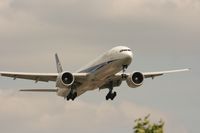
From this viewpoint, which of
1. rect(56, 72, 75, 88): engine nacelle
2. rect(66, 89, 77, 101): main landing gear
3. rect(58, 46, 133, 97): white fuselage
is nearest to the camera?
rect(58, 46, 133, 97): white fuselage

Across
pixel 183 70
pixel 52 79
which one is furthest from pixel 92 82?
pixel 183 70

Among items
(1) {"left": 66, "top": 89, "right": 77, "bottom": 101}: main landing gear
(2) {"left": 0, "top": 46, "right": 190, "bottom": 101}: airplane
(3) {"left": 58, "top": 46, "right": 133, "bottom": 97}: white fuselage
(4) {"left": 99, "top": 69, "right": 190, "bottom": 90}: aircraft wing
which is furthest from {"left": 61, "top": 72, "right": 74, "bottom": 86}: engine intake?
(4) {"left": 99, "top": 69, "right": 190, "bottom": 90}: aircraft wing

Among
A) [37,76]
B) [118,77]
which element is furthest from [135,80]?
[37,76]

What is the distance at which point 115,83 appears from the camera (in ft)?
234

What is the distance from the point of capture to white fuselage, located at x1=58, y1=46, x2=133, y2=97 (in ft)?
207

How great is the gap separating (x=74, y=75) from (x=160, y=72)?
1325 centimetres

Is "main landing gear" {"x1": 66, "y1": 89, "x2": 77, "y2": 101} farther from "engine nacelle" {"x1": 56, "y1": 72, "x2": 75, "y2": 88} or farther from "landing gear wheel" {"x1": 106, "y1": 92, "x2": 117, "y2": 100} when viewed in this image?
"landing gear wheel" {"x1": 106, "y1": 92, "x2": 117, "y2": 100}

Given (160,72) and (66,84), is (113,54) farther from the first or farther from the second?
(160,72)

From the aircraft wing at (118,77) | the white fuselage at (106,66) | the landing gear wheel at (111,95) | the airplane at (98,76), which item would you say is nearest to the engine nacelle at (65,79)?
the airplane at (98,76)

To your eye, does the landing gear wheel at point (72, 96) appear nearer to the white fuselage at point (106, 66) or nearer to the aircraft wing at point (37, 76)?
the white fuselage at point (106, 66)

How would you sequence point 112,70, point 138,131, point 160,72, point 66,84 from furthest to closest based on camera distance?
1. point 160,72
2. point 66,84
3. point 112,70
4. point 138,131

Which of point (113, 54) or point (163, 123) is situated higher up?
point (113, 54)

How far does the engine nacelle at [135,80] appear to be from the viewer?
2721 inches

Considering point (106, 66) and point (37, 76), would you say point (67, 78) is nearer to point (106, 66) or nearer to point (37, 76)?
point (37, 76)
